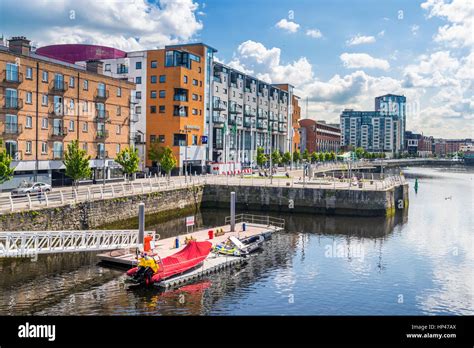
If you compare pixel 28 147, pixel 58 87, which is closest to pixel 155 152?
pixel 58 87

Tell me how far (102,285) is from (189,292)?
5.29 metres

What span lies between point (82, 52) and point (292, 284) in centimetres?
8605

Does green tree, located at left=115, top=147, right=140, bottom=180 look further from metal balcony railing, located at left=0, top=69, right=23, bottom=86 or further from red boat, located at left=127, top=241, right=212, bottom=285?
red boat, located at left=127, top=241, right=212, bottom=285

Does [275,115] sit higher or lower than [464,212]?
higher

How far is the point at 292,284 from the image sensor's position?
31.0 m

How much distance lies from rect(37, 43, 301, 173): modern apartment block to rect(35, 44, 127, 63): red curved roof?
9.2 inches

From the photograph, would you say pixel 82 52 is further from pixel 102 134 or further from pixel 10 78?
pixel 10 78

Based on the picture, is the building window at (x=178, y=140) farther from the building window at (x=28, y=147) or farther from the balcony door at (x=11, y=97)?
the balcony door at (x=11, y=97)

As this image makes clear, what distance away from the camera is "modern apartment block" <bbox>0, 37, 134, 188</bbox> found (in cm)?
5331

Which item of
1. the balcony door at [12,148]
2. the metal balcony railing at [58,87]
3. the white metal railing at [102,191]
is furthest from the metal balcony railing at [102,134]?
the balcony door at [12,148]

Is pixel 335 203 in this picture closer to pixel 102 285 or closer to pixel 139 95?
pixel 102 285
